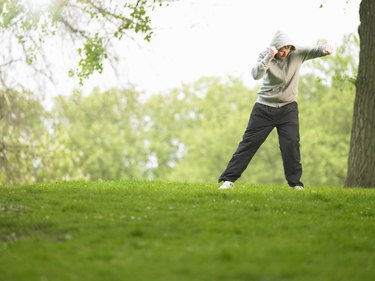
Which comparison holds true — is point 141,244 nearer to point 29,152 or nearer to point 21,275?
point 21,275

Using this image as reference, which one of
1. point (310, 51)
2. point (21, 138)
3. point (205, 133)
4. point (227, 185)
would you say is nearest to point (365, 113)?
point (310, 51)

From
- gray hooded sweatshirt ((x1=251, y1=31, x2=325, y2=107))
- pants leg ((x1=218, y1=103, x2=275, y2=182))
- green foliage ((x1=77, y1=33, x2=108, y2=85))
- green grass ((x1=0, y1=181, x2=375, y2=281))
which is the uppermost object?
green foliage ((x1=77, y1=33, x2=108, y2=85))

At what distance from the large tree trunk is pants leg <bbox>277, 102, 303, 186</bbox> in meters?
2.98

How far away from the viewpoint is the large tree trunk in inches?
538

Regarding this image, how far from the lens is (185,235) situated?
7297 mm

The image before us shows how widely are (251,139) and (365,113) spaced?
3.86 meters

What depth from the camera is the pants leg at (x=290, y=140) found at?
11.1 metres

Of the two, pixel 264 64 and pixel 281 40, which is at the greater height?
pixel 281 40

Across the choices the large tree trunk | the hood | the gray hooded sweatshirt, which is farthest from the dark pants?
the large tree trunk

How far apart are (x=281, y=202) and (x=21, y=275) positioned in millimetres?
4419

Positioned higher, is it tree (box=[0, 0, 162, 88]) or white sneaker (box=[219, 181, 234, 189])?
tree (box=[0, 0, 162, 88])

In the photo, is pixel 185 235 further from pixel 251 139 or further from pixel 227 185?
pixel 251 139

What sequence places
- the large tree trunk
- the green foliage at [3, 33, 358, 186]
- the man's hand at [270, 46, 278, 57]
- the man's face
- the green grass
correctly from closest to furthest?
the green grass, the man's hand at [270, 46, 278, 57], the man's face, the large tree trunk, the green foliage at [3, 33, 358, 186]

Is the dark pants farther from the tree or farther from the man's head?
the tree
